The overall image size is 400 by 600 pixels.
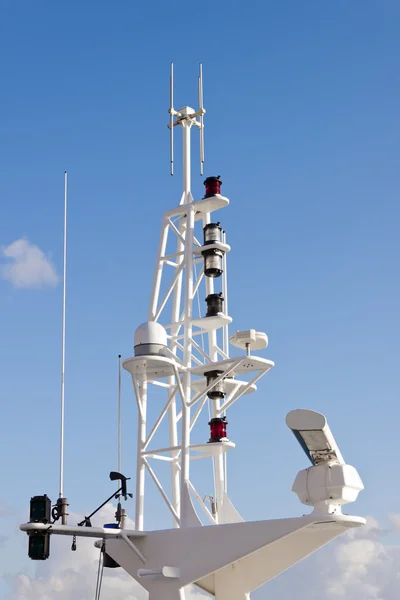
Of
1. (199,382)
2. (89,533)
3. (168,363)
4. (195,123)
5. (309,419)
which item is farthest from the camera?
(195,123)

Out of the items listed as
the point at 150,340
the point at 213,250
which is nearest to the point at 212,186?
→ the point at 213,250

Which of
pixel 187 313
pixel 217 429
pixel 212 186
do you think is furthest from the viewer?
pixel 212 186

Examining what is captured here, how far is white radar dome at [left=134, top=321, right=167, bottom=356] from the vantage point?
28.7m

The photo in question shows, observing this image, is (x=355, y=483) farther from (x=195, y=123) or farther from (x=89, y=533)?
(x=195, y=123)

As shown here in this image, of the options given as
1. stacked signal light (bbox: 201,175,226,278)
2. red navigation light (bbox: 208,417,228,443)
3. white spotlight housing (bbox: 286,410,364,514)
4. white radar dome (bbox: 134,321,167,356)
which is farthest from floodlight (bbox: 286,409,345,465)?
stacked signal light (bbox: 201,175,226,278)

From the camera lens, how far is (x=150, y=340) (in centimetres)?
2884

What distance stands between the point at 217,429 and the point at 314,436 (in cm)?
451

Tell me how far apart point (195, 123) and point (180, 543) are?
12.6m

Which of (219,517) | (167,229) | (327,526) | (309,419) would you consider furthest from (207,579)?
(167,229)

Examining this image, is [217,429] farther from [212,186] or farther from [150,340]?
[212,186]

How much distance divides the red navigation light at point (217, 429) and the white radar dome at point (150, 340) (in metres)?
2.24

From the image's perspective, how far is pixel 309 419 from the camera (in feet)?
81.9

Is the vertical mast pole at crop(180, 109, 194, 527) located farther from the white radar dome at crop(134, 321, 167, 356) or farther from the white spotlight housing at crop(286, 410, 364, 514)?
the white spotlight housing at crop(286, 410, 364, 514)

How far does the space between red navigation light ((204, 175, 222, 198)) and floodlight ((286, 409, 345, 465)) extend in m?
8.36
